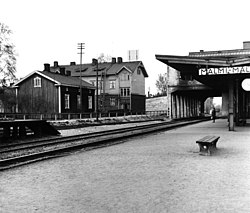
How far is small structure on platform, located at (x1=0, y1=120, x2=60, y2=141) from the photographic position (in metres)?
15.1

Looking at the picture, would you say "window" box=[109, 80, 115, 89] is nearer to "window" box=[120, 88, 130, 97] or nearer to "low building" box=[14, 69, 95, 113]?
"window" box=[120, 88, 130, 97]

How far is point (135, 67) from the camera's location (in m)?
57.3

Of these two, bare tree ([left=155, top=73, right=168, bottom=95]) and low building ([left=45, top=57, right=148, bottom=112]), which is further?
bare tree ([left=155, top=73, right=168, bottom=95])

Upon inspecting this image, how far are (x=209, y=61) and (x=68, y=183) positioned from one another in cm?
1301

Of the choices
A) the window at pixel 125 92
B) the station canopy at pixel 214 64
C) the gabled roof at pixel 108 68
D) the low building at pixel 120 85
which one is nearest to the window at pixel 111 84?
the low building at pixel 120 85

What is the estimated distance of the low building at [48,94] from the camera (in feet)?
123

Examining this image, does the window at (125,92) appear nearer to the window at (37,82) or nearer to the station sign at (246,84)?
the window at (37,82)

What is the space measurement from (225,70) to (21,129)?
10.8 metres

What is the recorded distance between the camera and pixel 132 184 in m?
6.04

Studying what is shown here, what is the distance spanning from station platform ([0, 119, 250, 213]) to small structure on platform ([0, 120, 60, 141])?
6454mm

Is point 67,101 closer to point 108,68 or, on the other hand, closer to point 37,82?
point 37,82

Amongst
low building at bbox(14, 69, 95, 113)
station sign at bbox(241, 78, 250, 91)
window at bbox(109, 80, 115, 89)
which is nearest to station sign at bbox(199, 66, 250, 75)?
station sign at bbox(241, 78, 250, 91)

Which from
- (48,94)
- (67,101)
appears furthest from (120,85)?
(48,94)

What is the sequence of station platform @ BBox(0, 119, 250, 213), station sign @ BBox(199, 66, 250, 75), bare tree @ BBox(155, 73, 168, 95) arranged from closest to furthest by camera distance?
station platform @ BBox(0, 119, 250, 213) < station sign @ BBox(199, 66, 250, 75) < bare tree @ BBox(155, 73, 168, 95)
